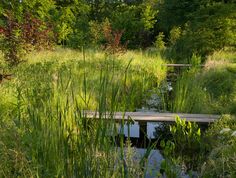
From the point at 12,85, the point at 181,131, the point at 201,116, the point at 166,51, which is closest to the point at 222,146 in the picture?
the point at 181,131

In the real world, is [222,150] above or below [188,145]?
above

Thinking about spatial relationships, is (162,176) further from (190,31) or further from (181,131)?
(190,31)

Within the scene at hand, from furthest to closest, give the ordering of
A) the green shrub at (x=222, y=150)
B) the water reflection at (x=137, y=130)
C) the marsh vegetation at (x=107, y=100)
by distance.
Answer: the water reflection at (x=137, y=130) < the green shrub at (x=222, y=150) < the marsh vegetation at (x=107, y=100)

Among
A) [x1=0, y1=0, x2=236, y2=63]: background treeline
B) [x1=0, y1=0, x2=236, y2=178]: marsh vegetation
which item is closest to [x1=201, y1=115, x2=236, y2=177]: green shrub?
[x1=0, y1=0, x2=236, y2=178]: marsh vegetation

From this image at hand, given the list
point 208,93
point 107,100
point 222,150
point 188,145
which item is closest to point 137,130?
point 188,145

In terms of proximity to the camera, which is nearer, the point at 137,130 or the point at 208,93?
the point at 137,130

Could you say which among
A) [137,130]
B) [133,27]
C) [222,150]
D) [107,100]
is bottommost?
[137,130]

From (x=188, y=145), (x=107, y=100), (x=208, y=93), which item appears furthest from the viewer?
(x=208, y=93)

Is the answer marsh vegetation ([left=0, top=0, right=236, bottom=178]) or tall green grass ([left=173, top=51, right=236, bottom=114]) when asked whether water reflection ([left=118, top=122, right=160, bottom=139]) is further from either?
tall green grass ([left=173, top=51, right=236, bottom=114])

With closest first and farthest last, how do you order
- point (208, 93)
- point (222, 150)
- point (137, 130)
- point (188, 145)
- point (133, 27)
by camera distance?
point (222, 150) < point (188, 145) < point (137, 130) < point (208, 93) < point (133, 27)

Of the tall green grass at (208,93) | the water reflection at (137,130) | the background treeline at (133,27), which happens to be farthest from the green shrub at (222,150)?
the background treeline at (133,27)

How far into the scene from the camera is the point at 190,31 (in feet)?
46.0

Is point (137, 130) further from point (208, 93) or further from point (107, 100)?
point (107, 100)

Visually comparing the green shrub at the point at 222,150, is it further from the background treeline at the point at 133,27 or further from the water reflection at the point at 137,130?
the background treeline at the point at 133,27
